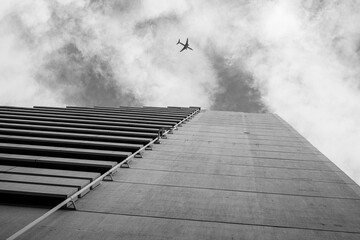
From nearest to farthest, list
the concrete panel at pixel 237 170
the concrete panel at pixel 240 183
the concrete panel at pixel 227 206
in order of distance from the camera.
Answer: the concrete panel at pixel 227 206
the concrete panel at pixel 240 183
the concrete panel at pixel 237 170

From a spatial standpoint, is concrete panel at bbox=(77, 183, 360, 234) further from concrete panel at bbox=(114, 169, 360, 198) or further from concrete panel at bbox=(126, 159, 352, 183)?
concrete panel at bbox=(126, 159, 352, 183)

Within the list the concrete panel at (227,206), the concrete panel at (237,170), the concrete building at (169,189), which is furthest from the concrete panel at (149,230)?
the concrete panel at (237,170)

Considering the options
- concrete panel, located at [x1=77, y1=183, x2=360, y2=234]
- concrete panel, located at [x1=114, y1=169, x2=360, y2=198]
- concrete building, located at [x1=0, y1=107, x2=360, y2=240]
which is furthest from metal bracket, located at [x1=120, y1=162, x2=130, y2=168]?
concrete panel, located at [x1=77, y1=183, x2=360, y2=234]

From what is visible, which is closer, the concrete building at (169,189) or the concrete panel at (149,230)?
→ the concrete panel at (149,230)

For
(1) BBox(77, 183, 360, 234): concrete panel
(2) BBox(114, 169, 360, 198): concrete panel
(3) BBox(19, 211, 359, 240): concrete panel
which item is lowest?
(3) BBox(19, 211, 359, 240): concrete panel

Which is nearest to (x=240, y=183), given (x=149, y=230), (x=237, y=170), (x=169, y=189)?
(x=237, y=170)

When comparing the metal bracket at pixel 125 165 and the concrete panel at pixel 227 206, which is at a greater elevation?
the metal bracket at pixel 125 165

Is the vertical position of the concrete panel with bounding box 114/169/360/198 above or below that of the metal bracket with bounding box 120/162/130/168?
below

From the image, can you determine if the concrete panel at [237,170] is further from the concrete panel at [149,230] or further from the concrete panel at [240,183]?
the concrete panel at [149,230]

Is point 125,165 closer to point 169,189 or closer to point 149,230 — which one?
point 169,189

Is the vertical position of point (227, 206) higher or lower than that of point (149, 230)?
higher
